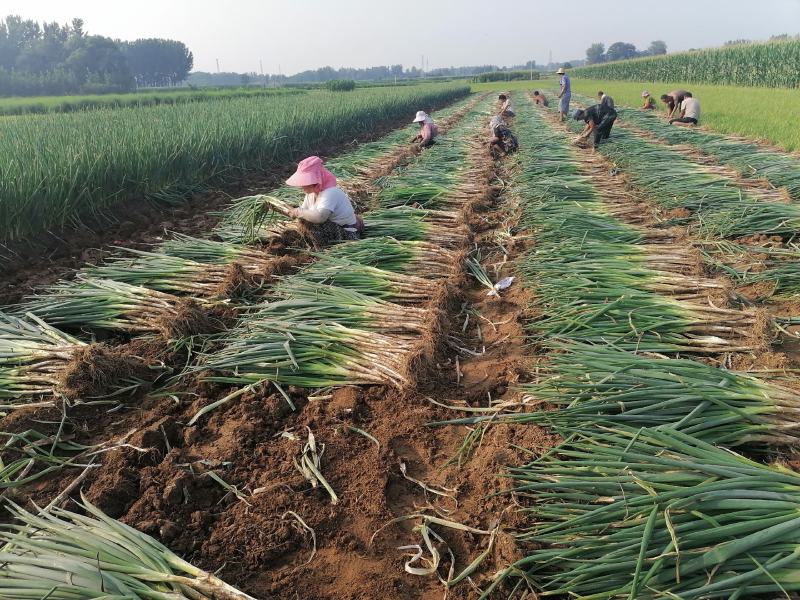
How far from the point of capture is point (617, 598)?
1426mm

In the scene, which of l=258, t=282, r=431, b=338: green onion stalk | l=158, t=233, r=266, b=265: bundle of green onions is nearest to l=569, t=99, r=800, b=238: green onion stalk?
l=258, t=282, r=431, b=338: green onion stalk

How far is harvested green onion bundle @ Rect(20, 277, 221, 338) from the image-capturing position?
3026 mm

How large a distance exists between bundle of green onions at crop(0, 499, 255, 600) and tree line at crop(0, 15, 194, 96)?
41.1m

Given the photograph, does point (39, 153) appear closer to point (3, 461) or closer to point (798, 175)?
point (3, 461)

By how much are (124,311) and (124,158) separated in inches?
125

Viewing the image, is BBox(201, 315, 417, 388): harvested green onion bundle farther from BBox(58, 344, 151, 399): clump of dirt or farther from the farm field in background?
the farm field in background

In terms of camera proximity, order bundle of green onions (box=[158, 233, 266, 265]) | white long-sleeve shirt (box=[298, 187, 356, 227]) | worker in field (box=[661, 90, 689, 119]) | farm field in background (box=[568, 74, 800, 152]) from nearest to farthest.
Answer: bundle of green onions (box=[158, 233, 266, 265]), white long-sleeve shirt (box=[298, 187, 356, 227]), farm field in background (box=[568, 74, 800, 152]), worker in field (box=[661, 90, 689, 119])

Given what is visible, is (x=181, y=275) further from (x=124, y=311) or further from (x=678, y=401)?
(x=678, y=401)

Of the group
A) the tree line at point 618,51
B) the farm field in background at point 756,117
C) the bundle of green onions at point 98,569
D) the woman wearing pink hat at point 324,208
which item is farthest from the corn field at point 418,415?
the tree line at point 618,51

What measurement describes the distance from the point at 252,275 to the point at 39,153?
109 inches

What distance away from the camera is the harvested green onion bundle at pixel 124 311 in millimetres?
3026

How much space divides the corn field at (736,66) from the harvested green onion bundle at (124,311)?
2447cm

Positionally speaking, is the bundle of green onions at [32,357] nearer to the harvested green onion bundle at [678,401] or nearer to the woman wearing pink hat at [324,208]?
the woman wearing pink hat at [324,208]

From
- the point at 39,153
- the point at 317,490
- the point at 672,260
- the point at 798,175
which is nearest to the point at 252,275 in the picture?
the point at 317,490
